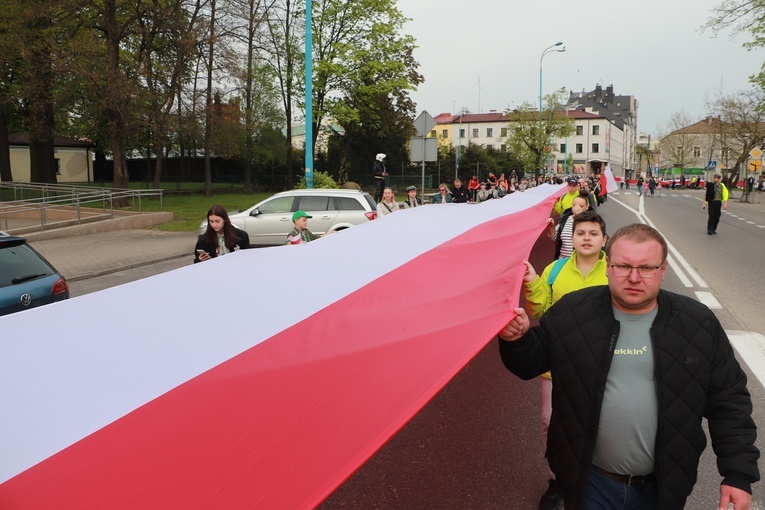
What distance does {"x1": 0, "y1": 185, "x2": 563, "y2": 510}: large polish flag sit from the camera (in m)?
1.89

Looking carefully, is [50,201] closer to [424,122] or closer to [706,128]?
[424,122]

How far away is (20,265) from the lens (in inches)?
245

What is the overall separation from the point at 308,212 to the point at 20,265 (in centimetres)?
1018

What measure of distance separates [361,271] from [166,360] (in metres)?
1.80

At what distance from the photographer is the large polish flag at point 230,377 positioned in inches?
74.3

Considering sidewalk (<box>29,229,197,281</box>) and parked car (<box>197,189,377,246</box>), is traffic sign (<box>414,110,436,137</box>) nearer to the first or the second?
parked car (<box>197,189,377,246</box>)

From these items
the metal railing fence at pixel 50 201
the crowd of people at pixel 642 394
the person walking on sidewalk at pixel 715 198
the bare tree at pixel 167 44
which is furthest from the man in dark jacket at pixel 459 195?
the crowd of people at pixel 642 394

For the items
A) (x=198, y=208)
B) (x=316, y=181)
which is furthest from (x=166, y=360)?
(x=198, y=208)

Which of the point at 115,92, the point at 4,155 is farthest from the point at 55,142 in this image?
the point at 115,92

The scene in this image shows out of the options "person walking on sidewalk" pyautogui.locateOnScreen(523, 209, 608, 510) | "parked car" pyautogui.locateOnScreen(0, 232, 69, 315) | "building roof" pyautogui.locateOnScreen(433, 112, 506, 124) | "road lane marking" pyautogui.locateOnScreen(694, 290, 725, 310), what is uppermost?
"building roof" pyautogui.locateOnScreen(433, 112, 506, 124)

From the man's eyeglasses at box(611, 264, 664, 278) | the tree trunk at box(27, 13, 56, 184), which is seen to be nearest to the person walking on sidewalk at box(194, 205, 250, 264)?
the man's eyeglasses at box(611, 264, 664, 278)

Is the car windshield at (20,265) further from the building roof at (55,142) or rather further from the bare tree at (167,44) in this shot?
the building roof at (55,142)

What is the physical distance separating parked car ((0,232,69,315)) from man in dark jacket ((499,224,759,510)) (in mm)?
5285

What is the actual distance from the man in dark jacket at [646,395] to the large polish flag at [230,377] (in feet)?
1.51
